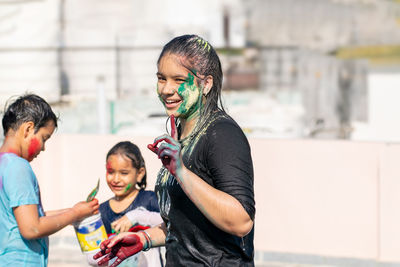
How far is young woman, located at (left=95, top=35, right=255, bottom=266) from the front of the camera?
231 centimetres

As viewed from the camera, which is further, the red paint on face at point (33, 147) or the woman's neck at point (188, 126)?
the red paint on face at point (33, 147)

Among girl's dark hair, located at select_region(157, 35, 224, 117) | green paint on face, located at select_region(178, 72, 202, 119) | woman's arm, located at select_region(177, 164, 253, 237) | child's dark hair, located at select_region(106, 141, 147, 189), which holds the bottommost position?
child's dark hair, located at select_region(106, 141, 147, 189)

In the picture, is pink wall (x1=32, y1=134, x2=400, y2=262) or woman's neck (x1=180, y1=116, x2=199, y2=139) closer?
woman's neck (x1=180, y1=116, x2=199, y2=139)

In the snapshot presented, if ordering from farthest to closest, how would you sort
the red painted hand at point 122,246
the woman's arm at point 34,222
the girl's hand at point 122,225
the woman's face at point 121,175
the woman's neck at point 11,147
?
the woman's face at point 121,175 → the girl's hand at point 122,225 → the woman's neck at point 11,147 → the woman's arm at point 34,222 → the red painted hand at point 122,246

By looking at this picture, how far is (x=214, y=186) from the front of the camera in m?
2.42

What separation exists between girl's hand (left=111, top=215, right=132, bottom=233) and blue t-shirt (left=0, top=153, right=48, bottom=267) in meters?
Answer: 0.77

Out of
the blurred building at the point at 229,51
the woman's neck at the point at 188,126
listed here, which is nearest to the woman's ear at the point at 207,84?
the woman's neck at the point at 188,126

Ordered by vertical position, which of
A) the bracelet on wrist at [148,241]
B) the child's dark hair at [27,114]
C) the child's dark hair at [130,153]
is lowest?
the bracelet on wrist at [148,241]

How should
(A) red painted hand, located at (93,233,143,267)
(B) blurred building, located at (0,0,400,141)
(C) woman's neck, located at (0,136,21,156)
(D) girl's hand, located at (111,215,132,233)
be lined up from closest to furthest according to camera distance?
1. (A) red painted hand, located at (93,233,143,267)
2. (C) woman's neck, located at (0,136,21,156)
3. (D) girl's hand, located at (111,215,132,233)
4. (B) blurred building, located at (0,0,400,141)

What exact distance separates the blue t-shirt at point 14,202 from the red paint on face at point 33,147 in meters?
0.06

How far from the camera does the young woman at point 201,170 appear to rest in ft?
7.59

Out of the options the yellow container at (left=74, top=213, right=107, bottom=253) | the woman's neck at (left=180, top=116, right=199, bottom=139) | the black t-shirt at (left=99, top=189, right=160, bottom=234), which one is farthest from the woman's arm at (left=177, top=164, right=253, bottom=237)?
the black t-shirt at (left=99, top=189, right=160, bottom=234)

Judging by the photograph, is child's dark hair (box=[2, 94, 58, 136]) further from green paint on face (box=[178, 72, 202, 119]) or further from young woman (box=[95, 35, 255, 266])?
green paint on face (box=[178, 72, 202, 119])

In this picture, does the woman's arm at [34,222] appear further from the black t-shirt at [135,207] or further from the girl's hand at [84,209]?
the black t-shirt at [135,207]
